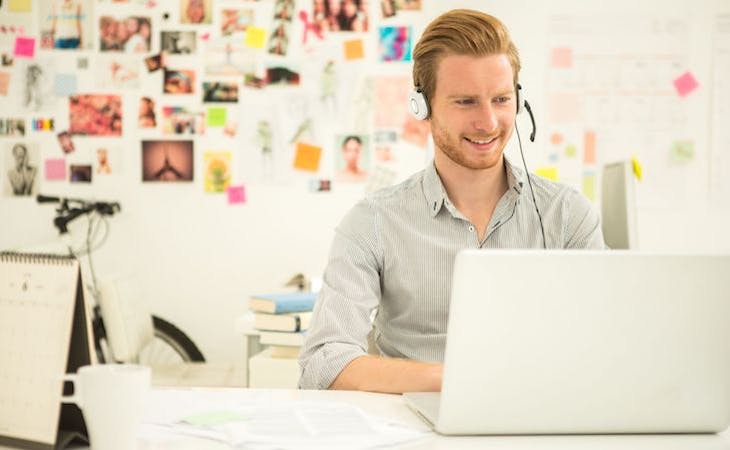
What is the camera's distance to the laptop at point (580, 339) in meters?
0.99

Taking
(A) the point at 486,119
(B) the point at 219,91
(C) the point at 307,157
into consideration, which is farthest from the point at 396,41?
(A) the point at 486,119

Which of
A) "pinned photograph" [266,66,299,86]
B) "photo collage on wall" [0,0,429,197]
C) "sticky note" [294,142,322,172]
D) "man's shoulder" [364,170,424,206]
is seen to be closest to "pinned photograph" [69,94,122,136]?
"photo collage on wall" [0,0,429,197]

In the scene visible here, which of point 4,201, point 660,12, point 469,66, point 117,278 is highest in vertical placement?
point 660,12

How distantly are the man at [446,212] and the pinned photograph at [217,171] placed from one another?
2003 mm

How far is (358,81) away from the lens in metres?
3.70

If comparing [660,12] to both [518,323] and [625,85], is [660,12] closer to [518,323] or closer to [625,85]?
[625,85]

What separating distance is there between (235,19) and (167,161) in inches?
25.7

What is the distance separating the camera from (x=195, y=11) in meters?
3.66

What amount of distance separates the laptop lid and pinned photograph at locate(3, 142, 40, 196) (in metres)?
3.01

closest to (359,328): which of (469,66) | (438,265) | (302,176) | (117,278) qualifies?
(438,265)

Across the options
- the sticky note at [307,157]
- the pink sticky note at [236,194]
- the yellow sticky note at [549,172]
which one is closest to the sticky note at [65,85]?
the pink sticky note at [236,194]

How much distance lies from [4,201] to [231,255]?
0.96 meters

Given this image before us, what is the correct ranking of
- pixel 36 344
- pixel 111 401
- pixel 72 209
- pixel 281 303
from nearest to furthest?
1. pixel 111 401
2. pixel 36 344
3. pixel 281 303
4. pixel 72 209

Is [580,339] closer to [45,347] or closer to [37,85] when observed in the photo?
[45,347]
